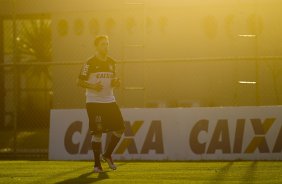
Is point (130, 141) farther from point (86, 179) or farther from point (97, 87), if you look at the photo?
point (86, 179)

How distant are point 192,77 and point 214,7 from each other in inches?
81.5

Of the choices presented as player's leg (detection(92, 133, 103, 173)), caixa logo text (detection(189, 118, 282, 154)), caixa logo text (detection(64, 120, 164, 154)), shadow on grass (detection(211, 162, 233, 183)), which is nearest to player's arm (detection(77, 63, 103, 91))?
player's leg (detection(92, 133, 103, 173))

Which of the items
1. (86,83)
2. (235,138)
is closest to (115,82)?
(86,83)

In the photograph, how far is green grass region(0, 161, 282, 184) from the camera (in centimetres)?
1001

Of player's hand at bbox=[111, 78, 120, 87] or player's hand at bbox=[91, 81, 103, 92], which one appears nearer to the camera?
player's hand at bbox=[91, 81, 103, 92]

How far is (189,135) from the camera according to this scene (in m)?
14.0

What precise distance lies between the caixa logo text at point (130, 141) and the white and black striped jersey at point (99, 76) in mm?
2746

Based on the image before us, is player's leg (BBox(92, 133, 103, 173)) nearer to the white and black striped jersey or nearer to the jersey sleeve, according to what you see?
the white and black striped jersey

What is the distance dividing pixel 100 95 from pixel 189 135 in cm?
300

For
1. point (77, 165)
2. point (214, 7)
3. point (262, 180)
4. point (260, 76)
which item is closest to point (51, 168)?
point (77, 165)

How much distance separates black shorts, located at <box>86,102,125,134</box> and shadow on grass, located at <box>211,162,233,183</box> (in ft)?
5.10

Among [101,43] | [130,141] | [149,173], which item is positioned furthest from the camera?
[130,141]

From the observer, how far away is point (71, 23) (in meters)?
24.3

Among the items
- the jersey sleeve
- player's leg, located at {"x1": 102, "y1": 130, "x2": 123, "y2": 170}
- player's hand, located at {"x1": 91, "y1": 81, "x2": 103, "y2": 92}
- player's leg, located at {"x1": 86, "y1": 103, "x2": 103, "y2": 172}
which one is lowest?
player's leg, located at {"x1": 102, "y1": 130, "x2": 123, "y2": 170}
